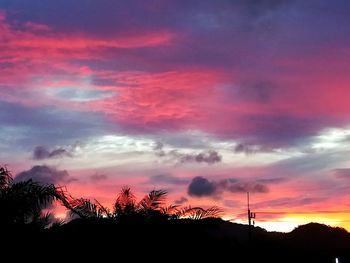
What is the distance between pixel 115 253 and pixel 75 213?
6.80 feet

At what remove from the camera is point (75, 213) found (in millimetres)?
16156

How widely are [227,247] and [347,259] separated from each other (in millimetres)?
46816

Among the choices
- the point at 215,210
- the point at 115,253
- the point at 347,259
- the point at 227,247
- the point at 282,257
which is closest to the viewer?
the point at 115,253

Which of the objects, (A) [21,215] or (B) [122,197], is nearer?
(A) [21,215]

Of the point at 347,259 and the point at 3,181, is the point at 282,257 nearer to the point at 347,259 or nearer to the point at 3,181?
the point at 3,181

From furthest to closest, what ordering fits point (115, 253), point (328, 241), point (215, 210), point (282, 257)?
point (328, 241) → point (282, 257) → point (215, 210) → point (115, 253)

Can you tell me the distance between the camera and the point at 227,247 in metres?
17.2

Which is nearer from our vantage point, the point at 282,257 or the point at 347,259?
the point at 282,257

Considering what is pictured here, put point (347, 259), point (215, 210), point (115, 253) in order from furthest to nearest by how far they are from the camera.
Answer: point (347, 259)
point (215, 210)
point (115, 253)

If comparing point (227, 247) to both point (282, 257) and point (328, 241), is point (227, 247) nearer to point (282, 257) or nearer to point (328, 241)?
point (282, 257)

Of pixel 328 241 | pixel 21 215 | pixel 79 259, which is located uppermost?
pixel 328 241

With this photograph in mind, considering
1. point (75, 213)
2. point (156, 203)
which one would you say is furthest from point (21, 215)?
point (156, 203)

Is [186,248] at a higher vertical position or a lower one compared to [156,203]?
lower

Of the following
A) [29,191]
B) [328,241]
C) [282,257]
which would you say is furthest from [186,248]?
[328,241]
